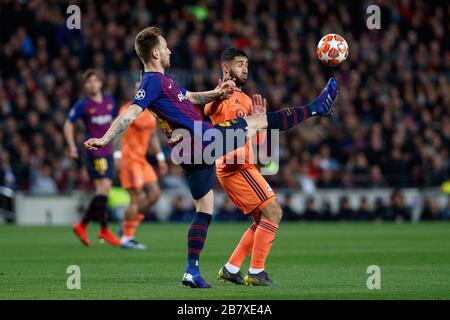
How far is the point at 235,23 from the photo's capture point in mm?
28781

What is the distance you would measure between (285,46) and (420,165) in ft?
20.1

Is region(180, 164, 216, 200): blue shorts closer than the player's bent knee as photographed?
Yes

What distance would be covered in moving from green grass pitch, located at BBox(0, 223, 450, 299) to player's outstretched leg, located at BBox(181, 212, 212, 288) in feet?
0.45

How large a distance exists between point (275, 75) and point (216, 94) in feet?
59.5

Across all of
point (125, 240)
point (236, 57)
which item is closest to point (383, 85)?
point (125, 240)

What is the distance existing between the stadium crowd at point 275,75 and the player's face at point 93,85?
8.23 meters

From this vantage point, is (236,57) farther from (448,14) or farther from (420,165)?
(448,14)

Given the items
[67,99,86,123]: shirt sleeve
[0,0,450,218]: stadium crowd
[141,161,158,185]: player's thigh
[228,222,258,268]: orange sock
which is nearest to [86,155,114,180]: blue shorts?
[141,161,158,185]: player's thigh

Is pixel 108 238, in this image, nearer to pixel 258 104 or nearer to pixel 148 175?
pixel 148 175

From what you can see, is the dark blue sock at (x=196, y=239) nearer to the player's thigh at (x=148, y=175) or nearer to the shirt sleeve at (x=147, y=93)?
the shirt sleeve at (x=147, y=93)

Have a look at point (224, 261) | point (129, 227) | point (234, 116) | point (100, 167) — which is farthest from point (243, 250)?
point (100, 167)

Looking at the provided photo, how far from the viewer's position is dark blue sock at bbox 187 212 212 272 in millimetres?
9023

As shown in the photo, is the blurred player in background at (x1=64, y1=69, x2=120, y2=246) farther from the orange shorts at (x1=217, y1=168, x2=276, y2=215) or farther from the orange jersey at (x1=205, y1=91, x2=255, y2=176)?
the orange shorts at (x1=217, y1=168, x2=276, y2=215)
